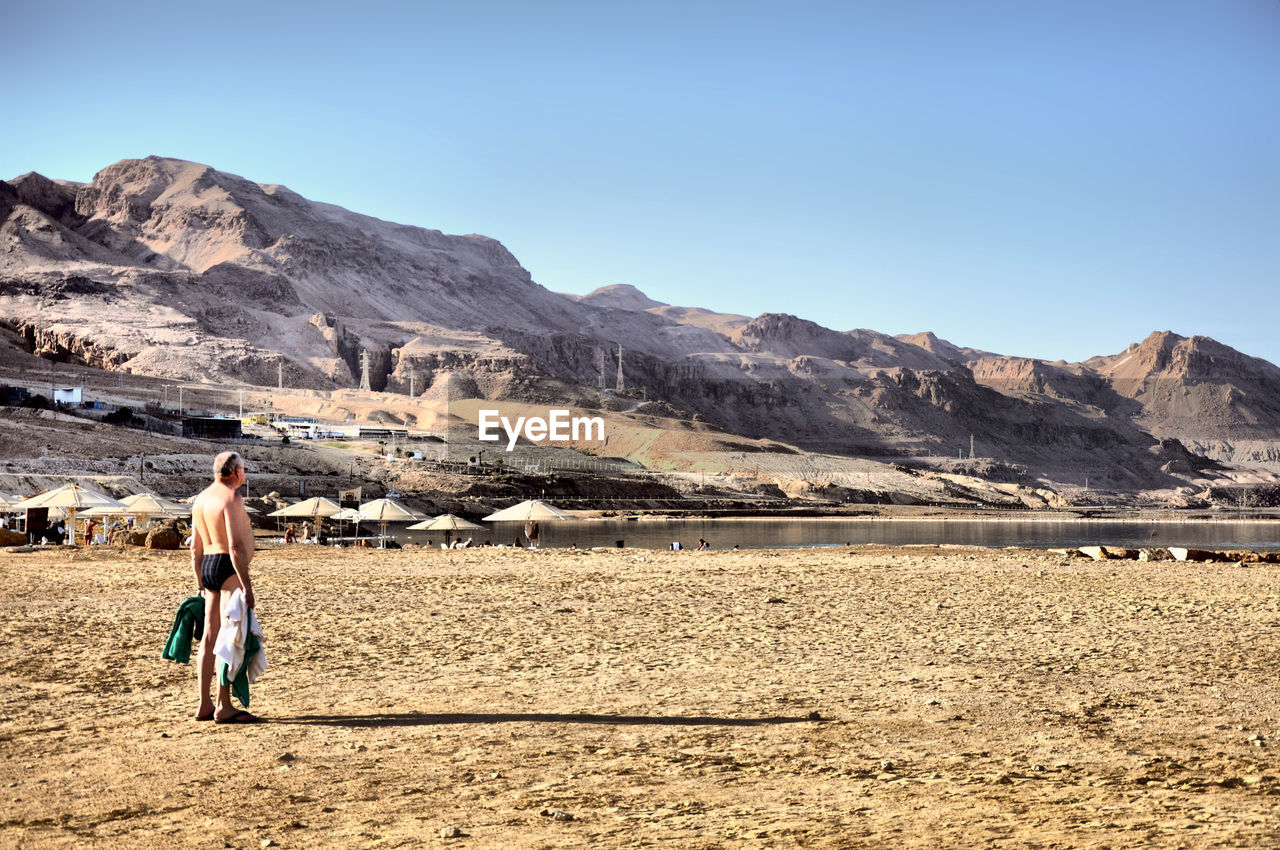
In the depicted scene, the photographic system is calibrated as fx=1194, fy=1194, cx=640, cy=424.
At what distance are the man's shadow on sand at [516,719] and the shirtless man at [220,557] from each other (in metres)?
0.46

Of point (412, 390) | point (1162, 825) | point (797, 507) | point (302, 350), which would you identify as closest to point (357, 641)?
point (1162, 825)

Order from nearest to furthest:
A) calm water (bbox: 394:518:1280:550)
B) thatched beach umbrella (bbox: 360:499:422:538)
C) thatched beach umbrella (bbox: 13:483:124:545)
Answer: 1. thatched beach umbrella (bbox: 13:483:124:545)
2. thatched beach umbrella (bbox: 360:499:422:538)
3. calm water (bbox: 394:518:1280:550)

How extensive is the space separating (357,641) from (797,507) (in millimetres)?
94412

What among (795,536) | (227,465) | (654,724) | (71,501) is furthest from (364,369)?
(654,724)

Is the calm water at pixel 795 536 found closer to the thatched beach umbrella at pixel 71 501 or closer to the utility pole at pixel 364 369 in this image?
Result: the thatched beach umbrella at pixel 71 501

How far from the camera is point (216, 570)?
8.34 m

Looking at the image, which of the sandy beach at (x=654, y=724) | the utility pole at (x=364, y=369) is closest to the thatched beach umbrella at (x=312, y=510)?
the sandy beach at (x=654, y=724)

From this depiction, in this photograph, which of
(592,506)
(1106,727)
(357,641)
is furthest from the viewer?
(592,506)

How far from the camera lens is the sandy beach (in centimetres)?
591

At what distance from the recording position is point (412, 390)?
7156 inches

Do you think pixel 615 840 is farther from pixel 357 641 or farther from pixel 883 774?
pixel 357 641

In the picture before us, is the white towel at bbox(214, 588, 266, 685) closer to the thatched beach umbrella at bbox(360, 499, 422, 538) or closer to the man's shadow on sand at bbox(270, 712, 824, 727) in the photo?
the man's shadow on sand at bbox(270, 712, 824, 727)

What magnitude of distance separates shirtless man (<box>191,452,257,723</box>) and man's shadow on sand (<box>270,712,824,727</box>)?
46 centimetres

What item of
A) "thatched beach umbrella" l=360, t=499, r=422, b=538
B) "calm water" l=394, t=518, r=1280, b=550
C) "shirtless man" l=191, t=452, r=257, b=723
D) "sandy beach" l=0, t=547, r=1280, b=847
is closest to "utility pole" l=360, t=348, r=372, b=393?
"calm water" l=394, t=518, r=1280, b=550
